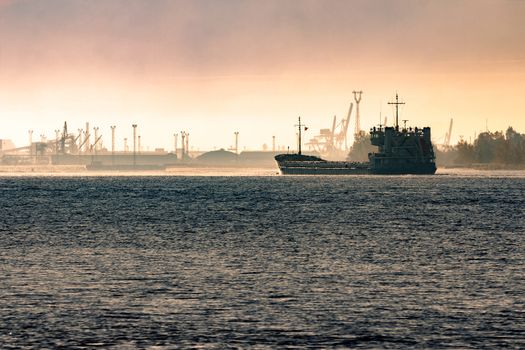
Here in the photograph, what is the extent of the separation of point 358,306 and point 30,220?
2579 inches

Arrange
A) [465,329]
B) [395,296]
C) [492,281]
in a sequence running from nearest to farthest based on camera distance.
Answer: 1. [465,329]
2. [395,296]
3. [492,281]

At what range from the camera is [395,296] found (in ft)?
133

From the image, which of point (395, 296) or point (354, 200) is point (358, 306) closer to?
point (395, 296)

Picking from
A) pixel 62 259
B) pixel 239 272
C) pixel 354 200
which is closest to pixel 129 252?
pixel 62 259

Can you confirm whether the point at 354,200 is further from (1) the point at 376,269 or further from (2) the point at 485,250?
(1) the point at 376,269

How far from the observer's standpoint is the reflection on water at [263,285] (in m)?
32.2

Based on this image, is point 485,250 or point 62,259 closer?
point 62,259

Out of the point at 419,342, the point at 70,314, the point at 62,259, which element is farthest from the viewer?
the point at 62,259

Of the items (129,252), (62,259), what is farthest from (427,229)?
(62,259)

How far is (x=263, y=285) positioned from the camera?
44062mm

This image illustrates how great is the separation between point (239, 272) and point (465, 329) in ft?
A: 60.3

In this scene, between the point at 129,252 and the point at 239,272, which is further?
the point at 129,252

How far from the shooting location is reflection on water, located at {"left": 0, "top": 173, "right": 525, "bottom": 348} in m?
32.2

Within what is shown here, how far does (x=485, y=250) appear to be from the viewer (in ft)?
204
